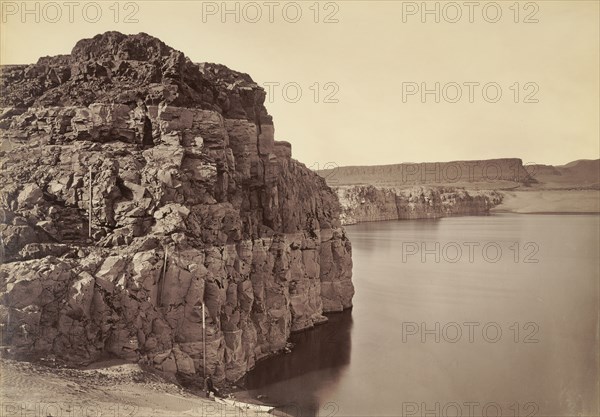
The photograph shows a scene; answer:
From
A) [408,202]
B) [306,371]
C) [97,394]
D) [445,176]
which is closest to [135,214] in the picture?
[97,394]

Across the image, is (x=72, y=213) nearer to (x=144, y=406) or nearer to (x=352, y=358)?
(x=144, y=406)

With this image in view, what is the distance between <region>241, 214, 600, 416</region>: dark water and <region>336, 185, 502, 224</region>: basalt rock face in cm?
5564

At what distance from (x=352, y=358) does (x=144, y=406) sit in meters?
13.6

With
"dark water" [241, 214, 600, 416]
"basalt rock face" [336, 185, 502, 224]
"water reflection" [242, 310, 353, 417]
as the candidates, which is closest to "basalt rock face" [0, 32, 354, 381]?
"water reflection" [242, 310, 353, 417]

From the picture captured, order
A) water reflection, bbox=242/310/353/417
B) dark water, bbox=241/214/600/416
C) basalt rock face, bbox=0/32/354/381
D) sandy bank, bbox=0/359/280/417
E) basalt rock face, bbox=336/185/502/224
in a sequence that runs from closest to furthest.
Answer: sandy bank, bbox=0/359/280/417 < basalt rock face, bbox=0/32/354/381 < dark water, bbox=241/214/600/416 < water reflection, bbox=242/310/353/417 < basalt rock face, bbox=336/185/502/224

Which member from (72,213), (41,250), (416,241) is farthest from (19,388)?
(416,241)

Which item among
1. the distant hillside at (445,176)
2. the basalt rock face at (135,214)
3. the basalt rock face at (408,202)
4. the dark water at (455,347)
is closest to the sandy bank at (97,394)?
the basalt rock face at (135,214)

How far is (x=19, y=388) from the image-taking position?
1395 centimetres

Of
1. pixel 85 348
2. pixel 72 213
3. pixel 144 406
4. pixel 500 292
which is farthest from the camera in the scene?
pixel 500 292

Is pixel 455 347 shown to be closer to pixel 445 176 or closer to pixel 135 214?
pixel 135 214

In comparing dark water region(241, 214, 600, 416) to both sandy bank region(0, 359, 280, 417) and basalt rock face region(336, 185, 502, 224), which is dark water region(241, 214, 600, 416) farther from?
basalt rock face region(336, 185, 502, 224)

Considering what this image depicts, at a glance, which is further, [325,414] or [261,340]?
[261,340]

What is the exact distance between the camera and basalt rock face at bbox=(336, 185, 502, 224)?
10650 cm

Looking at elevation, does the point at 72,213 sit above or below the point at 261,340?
above
